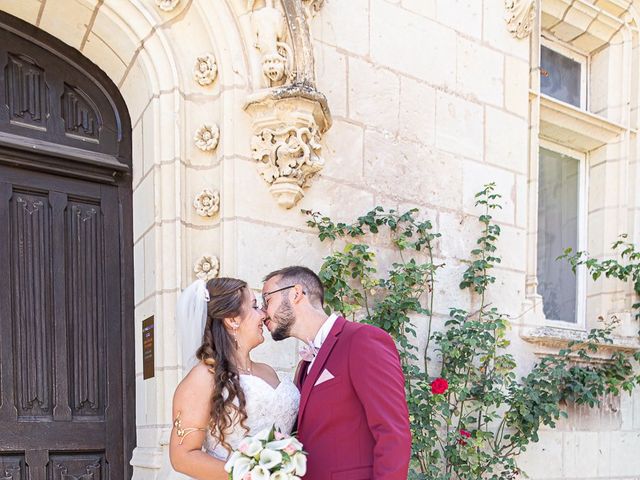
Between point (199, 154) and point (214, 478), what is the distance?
178cm

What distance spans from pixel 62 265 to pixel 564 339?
3.50 metres

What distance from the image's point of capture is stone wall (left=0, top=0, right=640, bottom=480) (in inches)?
133

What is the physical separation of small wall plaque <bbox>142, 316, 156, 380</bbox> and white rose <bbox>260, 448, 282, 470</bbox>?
1455mm

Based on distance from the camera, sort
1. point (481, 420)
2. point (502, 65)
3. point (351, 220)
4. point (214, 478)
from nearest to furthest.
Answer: point (214, 478) → point (351, 220) → point (481, 420) → point (502, 65)

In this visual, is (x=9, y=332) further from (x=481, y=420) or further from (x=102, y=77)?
(x=481, y=420)

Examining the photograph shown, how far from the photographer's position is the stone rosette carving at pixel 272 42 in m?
3.40

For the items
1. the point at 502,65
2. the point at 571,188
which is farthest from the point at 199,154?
the point at 571,188

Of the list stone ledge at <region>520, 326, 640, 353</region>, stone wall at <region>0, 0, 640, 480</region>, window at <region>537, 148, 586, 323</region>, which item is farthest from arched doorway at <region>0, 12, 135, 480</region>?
window at <region>537, 148, 586, 323</region>

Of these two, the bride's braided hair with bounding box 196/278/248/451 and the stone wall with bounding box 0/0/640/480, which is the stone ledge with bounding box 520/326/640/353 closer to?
the stone wall with bounding box 0/0/640/480

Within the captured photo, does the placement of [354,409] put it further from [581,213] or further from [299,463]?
[581,213]

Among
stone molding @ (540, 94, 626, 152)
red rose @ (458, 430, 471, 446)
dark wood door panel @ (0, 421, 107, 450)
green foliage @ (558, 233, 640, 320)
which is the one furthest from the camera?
stone molding @ (540, 94, 626, 152)

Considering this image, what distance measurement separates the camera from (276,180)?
3.44m

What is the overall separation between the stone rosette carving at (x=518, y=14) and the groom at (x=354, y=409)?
10.5 feet

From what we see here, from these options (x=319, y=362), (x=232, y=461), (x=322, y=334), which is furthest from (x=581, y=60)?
(x=232, y=461)
